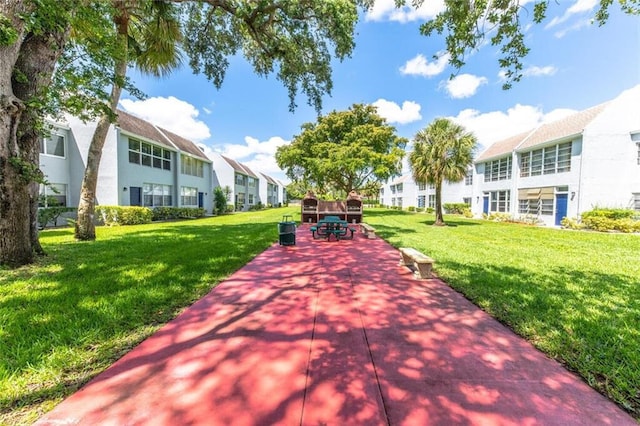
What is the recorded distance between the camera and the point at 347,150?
25.6 meters

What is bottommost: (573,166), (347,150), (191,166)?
(573,166)

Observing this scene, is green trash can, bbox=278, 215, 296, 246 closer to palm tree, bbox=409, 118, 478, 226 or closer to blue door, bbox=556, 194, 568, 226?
palm tree, bbox=409, 118, 478, 226

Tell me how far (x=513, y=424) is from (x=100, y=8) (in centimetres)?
964

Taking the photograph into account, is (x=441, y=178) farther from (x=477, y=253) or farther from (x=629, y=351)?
(x=629, y=351)

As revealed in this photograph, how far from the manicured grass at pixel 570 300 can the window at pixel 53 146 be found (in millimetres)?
19705

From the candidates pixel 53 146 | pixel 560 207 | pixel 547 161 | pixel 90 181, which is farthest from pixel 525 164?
pixel 53 146

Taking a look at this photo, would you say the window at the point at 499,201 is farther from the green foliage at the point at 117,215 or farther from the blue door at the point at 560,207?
the green foliage at the point at 117,215

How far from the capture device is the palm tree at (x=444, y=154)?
17.0 m

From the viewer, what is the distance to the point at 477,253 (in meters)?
8.52

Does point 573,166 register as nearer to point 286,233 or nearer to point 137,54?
point 286,233

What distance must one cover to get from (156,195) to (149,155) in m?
2.96

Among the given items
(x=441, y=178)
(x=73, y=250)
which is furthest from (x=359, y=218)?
(x=73, y=250)

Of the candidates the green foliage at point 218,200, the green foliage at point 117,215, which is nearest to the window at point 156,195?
the green foliage at point 117,215

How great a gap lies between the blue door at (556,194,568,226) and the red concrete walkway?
19756mm
